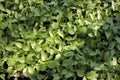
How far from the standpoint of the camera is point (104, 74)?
2.21 meters

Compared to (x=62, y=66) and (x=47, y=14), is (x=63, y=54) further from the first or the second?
(x=47, y=14)

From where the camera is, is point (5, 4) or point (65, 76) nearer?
point (65, 76)

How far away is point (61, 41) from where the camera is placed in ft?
7.48

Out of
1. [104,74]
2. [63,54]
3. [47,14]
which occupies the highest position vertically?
[47,14]

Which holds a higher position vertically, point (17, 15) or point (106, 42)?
point (17, 15)

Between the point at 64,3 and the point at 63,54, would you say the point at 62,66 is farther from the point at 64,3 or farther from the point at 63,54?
the point at 64,3

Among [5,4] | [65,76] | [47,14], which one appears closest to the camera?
[65,76]

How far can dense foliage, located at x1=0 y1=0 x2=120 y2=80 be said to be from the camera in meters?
2.21

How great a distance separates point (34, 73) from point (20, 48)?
201 mm

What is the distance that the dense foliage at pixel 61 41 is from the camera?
7.27 ft

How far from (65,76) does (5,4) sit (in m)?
0.79

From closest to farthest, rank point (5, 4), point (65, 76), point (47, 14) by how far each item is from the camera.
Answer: point (65, 76) → point (47, 14) → point (5, 4)

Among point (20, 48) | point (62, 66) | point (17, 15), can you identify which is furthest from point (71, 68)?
point (17, 15)

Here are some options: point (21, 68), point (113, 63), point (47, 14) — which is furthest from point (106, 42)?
point (21, 68)
